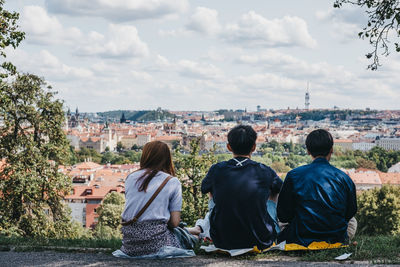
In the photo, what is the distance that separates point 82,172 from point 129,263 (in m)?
67.0

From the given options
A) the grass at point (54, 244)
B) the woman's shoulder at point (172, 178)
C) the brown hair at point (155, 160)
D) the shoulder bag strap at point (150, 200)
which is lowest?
the grass at point (54, 244)

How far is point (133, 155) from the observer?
376 ft

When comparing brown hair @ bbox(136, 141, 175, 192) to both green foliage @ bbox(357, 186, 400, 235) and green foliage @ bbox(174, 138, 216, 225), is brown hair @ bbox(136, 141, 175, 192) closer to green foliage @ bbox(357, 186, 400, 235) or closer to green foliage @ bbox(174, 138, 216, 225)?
green foliage @ bbox(174, 138, 216, 225)

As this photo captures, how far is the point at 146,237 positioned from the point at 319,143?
5.29 feet

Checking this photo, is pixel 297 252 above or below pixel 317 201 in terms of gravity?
below

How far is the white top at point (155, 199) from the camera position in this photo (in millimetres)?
4398

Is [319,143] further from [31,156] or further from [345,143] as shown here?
[345,143]

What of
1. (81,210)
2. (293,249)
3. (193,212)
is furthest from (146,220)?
(81,210)

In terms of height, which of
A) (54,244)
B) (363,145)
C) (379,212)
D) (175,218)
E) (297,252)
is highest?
(175,218)

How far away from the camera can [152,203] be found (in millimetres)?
4414

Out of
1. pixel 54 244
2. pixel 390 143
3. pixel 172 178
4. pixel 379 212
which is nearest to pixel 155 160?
pixel 172 178

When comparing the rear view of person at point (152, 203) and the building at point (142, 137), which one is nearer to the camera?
the rear view of person at point (152, 203)

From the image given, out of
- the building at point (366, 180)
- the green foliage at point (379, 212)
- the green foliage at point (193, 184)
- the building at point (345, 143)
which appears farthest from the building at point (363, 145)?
the green foliage at point (193, 184)

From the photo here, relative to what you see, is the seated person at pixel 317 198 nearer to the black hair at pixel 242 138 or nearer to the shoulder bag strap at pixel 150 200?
the black hair at pixel 242 138
